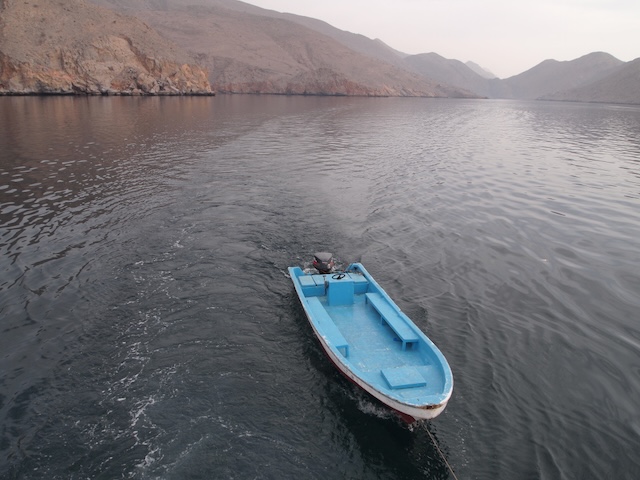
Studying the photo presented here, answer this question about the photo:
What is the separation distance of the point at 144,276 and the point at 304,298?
739cm

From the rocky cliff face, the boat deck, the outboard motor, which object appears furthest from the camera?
the rocky cliff face

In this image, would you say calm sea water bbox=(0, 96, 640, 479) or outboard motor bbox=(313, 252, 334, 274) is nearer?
calm sea water bbox=(0, 96, 640, 479)

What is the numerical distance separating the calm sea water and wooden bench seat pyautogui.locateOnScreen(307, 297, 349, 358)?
35.8 inches

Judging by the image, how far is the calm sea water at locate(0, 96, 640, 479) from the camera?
1023 centimetres

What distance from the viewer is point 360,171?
124 ft

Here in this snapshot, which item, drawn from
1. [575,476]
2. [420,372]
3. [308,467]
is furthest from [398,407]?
[575,476]

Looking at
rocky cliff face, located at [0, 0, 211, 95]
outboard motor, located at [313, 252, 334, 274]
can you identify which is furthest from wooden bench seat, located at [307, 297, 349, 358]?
rocky cliff face, located at [0, 0, 211, 95]

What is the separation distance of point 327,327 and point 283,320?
263cm

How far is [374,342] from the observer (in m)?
13.2

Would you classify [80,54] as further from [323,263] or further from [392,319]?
[392,319]

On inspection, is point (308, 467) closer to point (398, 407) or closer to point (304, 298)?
point (398, 407)

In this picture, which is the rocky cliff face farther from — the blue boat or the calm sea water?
the blue boat

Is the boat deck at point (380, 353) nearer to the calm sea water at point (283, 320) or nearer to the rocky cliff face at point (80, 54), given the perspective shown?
the calm sea water at point (283, 320)

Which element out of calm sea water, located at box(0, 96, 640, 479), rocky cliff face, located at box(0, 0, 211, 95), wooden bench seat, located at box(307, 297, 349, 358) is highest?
rocky cliff face, located at box(0, 0, 211, 95)
